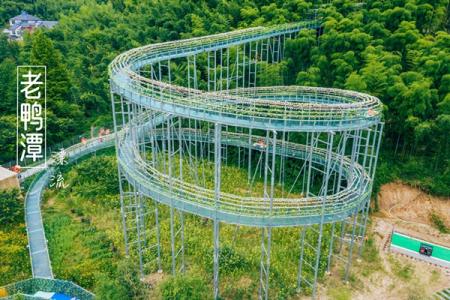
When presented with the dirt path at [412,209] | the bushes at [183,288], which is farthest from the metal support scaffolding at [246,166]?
the dirt path at [412,209]

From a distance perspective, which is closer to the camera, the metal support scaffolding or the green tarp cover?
the metal support scaffolding

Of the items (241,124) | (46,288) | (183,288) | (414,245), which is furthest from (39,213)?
(414,245)

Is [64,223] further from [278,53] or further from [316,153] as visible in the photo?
[278,53]

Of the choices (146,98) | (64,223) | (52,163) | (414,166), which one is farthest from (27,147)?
(414,166)

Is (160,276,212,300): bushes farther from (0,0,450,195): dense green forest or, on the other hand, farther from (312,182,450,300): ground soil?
(0,0,450,195): dense green forest

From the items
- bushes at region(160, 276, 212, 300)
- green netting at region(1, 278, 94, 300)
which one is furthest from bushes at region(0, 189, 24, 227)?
bushes at region(160, 276, 212, 300)

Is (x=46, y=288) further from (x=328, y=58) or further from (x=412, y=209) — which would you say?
(x=328, y=58)
